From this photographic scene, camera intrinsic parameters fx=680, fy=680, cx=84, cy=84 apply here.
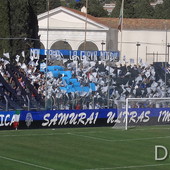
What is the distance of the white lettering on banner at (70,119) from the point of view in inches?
1134

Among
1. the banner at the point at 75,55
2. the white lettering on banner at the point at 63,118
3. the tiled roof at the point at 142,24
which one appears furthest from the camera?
the tiled roof at the point at 142,24

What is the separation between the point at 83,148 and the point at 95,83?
11462mm

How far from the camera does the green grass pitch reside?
1833cm

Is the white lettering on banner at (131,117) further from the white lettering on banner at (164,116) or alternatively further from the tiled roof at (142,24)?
the tiled roof at (142,24)

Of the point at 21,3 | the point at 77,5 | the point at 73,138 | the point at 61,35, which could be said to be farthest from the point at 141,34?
the point at 77,5

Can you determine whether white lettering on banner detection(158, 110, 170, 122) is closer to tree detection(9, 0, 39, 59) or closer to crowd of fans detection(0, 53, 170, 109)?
crowd of fans detection(0, 53, 170, 109)

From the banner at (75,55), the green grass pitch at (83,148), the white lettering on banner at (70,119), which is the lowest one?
the green grass pitch at (83,148)

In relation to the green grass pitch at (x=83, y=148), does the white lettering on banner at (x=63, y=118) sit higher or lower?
higher

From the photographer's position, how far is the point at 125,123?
96.5ft

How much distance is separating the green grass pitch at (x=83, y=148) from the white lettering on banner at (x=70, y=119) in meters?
0.62

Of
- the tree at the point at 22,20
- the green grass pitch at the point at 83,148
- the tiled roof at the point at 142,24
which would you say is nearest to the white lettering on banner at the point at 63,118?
the green grass pitch at the point at 83,148

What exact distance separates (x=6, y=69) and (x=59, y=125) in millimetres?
3969

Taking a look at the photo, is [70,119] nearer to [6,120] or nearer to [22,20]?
A: [6,120]

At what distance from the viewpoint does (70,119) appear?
29406mm
